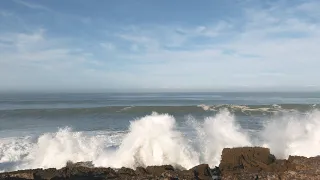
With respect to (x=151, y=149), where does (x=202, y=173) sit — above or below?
above

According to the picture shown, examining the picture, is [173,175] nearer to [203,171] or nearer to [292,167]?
[203,171]

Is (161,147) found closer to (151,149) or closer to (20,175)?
(151,149)

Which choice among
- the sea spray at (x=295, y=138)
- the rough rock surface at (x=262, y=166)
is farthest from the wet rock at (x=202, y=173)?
the sea spray at (x=295, y=138)

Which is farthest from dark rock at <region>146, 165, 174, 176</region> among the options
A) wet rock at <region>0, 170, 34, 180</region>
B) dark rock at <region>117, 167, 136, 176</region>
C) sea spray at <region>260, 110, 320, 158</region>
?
sea spray at <region>260, 110, 320, 158</region>

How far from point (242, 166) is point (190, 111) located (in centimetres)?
3035

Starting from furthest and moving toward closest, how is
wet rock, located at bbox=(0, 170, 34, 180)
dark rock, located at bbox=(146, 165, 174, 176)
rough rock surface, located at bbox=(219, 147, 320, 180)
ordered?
1. dark rock, located at bbox=(146, 165, 174, 176)
2. wet rock, located at bbox=(0, 170, 34, 180)
3. rough rock surface, located at bbox=(219, 147, 320, 180)

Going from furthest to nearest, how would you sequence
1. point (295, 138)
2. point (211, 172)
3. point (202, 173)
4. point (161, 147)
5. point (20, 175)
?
point (295, 138) < point (161, 147) < point (211, 172) < point (202, 173) < point (20, 175)

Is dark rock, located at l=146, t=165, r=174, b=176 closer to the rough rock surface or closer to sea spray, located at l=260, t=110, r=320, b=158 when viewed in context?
the rough rock surface

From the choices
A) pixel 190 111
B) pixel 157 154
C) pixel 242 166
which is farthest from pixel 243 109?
pixel 242 166

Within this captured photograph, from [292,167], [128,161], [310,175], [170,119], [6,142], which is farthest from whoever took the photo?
[6,142]

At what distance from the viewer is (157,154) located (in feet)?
36.8

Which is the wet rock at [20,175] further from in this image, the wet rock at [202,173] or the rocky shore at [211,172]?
the wet rock at [202,173]

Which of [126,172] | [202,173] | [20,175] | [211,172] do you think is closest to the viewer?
[20,175]

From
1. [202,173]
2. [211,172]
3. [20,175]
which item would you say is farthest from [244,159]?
[20,175]
